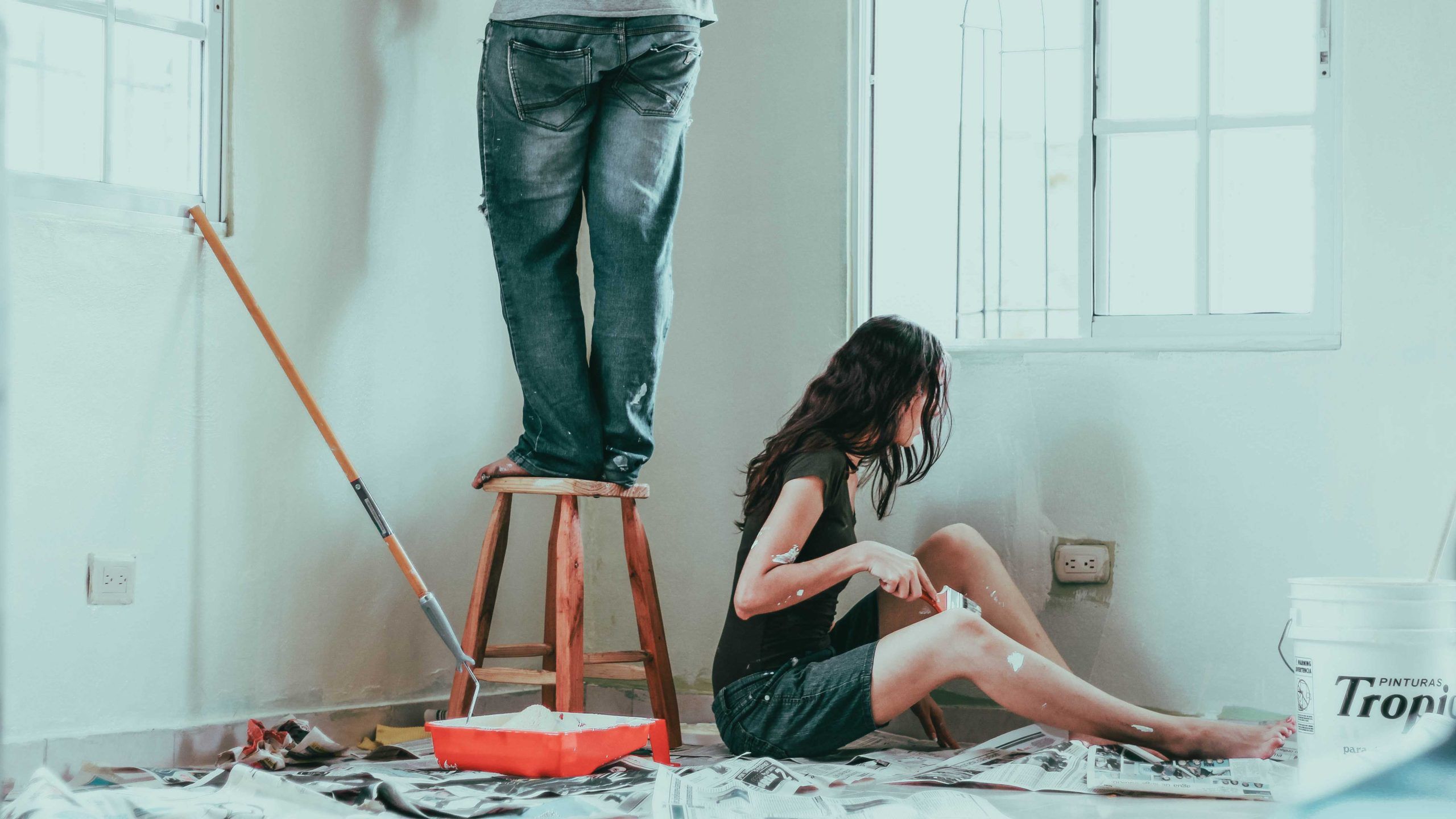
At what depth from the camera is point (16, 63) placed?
1.79 m

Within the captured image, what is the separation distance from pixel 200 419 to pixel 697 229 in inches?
42.9

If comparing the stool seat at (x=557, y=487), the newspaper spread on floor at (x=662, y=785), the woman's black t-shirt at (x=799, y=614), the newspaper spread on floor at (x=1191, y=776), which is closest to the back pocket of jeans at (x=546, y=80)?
the stool seat at (x=557, y=487)

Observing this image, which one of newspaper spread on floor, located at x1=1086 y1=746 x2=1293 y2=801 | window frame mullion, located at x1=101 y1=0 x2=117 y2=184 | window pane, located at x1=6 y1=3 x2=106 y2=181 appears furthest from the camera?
Result: window frame mullion, located at x1=101 y1=0 x2=117 y2=184

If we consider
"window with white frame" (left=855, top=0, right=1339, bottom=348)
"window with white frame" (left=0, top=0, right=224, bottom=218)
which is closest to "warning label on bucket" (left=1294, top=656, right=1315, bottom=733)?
"window with white frame" (left=855, top=0, right=1339, bottom=348)

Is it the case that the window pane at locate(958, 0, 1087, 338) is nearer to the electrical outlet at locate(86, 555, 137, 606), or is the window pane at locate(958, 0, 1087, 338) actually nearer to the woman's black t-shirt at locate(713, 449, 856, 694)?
the woman's black t-shirt at locate(713, 449, 856, 694)

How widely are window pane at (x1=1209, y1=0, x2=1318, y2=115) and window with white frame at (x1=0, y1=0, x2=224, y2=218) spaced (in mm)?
1841

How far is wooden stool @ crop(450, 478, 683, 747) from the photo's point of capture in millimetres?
2039

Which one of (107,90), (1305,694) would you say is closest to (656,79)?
(107,90)

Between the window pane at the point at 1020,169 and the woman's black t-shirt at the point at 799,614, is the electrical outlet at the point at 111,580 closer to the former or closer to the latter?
the woman's black t-shirt at the point at 799,614

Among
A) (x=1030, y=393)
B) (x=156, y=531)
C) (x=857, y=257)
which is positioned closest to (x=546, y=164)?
(x=857, y=257)

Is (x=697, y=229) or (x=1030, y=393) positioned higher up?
(x=697, y=229)

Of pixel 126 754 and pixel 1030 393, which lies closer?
pixel 126 754

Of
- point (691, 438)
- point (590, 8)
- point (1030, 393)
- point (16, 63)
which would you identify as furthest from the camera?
point (691, 438)

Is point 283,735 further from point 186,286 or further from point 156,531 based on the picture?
Result: point 186,286
